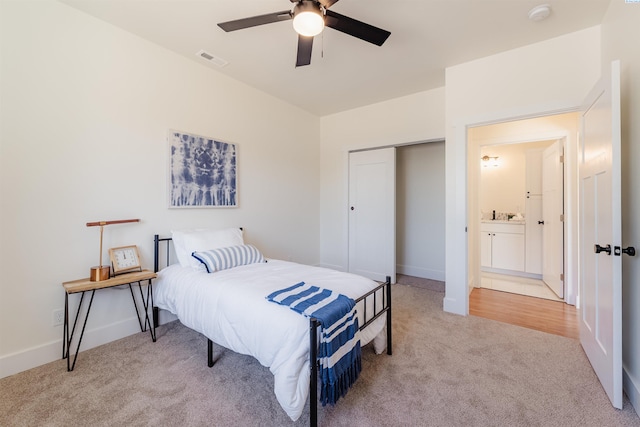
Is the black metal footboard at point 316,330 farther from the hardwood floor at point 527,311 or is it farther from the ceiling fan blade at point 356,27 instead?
the ceiling fan blade at point 356,27

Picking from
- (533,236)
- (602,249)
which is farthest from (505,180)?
(602,249)

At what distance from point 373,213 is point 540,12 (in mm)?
2911

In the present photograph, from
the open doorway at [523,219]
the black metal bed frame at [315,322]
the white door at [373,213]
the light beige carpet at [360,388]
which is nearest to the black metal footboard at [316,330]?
the black metal bed frame at [315,322]

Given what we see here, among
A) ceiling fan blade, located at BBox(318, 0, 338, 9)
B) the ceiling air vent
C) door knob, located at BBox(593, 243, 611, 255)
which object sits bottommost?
door knob, located at BBox(593, 243, 611, 255)

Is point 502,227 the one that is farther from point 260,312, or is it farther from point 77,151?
point 77,151

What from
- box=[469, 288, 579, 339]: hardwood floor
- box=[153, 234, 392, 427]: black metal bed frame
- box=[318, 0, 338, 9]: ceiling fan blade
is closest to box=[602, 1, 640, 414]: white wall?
box=[469, 288, 579, 339]: hardwood floor

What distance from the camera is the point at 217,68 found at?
3121 millimetres

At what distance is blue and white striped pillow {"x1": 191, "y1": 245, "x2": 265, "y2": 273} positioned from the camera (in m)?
2.42

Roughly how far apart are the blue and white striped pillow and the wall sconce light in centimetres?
479

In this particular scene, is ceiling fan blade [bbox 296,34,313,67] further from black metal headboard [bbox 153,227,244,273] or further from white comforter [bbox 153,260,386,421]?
black metal headboard [bbox 153,227,244,273]

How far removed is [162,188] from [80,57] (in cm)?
121

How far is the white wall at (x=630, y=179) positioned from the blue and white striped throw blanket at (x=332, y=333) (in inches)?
65.9

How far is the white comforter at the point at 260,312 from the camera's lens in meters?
1.43

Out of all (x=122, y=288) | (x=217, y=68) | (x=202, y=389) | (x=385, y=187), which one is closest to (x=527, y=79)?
(x=385, y=187)
